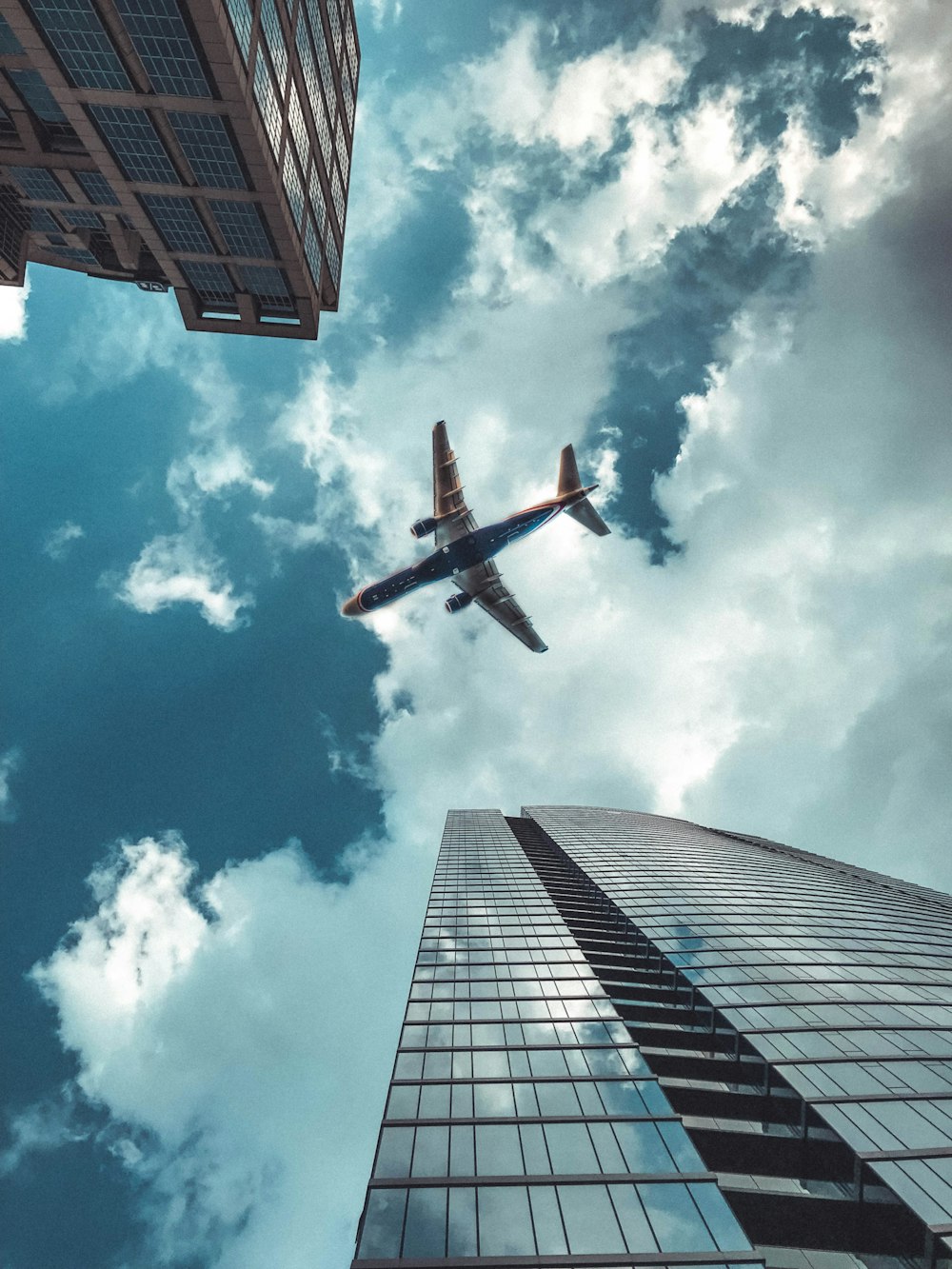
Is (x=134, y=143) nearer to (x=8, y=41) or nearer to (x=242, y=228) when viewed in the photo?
(x=8, y=41)

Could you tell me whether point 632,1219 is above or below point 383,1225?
above

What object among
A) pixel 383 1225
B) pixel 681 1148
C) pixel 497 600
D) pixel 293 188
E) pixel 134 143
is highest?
pixel 293 188

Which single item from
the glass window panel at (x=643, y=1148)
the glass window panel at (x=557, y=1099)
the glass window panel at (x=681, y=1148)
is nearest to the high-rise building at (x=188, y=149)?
the glass window panel at (x=557, y=1099)

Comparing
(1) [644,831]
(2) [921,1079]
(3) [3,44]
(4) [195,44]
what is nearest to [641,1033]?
(2) [921,1079]

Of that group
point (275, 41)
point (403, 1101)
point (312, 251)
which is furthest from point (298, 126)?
point (403, 1101)

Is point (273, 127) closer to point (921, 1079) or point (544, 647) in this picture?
point (544, 647)

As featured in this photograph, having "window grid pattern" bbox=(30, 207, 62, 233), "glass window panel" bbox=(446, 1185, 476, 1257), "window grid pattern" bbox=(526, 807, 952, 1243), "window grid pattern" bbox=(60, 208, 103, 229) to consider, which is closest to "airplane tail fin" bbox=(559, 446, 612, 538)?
"window grid pattern" bbox=(526, 807, 952, 1243)
